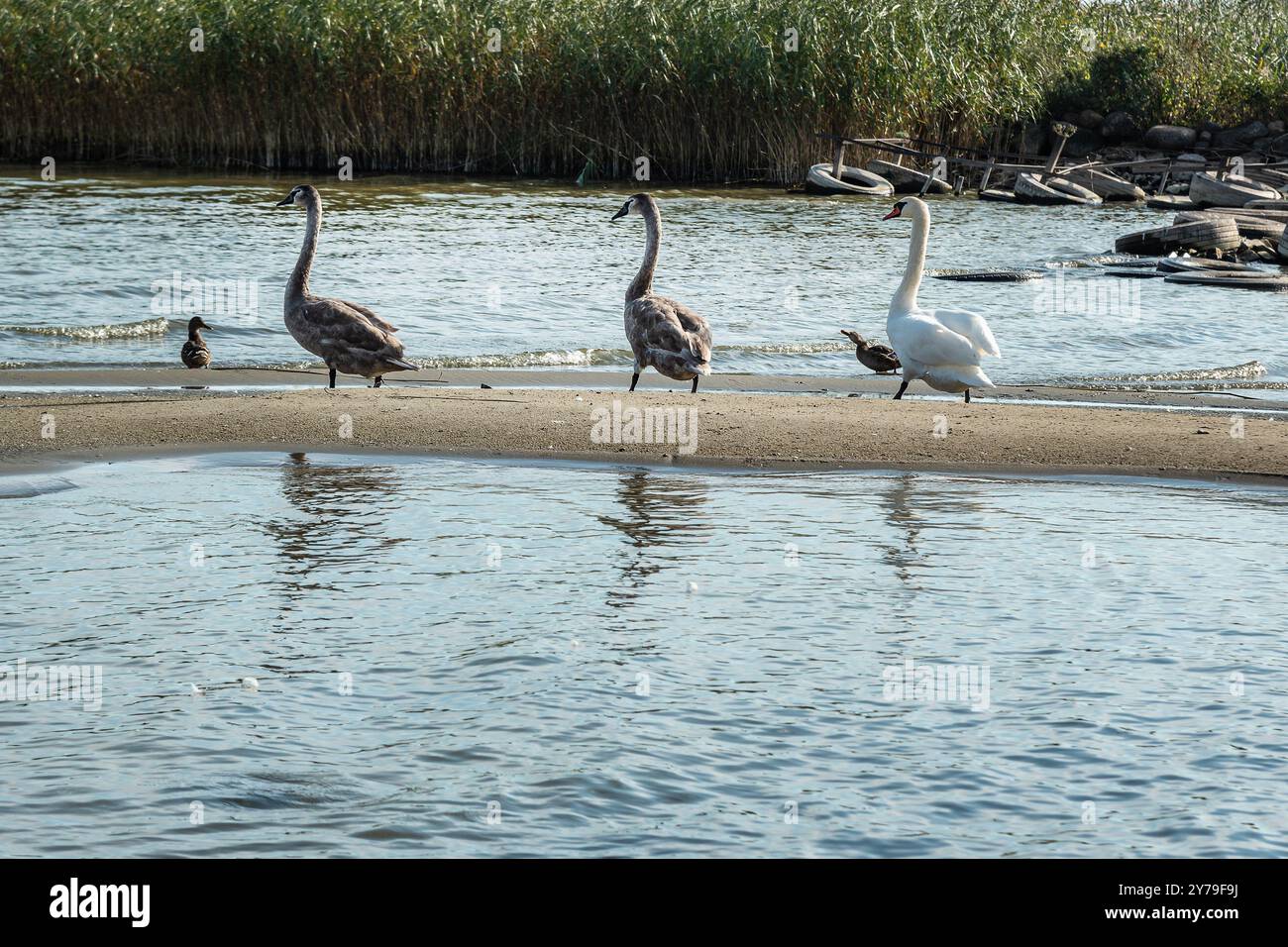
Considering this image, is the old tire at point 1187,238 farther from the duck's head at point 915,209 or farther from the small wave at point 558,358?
the duck's head at point 915,209

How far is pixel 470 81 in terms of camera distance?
35344mm

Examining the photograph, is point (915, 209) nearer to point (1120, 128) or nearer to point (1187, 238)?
point (1187, 238)

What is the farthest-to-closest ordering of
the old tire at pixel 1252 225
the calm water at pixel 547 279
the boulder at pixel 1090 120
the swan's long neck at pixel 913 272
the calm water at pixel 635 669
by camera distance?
the boulder at pixel 1090 120
the old tire at pixel 1252 225
the calm water at pixel 547 279
the swan's long neck at pixel 913 272
the calm water at pixel 635 669

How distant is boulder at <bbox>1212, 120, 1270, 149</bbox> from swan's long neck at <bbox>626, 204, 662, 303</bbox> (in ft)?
107

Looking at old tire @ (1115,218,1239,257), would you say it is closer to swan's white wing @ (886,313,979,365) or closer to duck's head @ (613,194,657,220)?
duck's head @ (613,194,657,220)

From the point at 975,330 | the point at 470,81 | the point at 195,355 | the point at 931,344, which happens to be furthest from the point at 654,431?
the point at 470,81

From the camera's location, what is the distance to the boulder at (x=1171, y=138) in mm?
41562

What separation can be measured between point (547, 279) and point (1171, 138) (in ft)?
86.2

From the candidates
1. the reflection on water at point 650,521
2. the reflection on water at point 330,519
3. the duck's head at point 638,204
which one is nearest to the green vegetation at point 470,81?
the duck's head at point 638,204

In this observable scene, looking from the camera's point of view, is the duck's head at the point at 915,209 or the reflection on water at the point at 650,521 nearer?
the reflection on water at the point at 650,521

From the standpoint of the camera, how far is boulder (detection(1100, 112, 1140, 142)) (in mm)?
43031

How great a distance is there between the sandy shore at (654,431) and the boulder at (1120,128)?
3330 cm

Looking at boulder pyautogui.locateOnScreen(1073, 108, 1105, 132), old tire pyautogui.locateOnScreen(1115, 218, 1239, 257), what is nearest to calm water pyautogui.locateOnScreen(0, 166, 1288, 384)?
old tire pyautogui.locateOnScreen(1115, 218, 1239, 257)

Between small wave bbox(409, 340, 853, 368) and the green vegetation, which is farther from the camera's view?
the green vegetation
